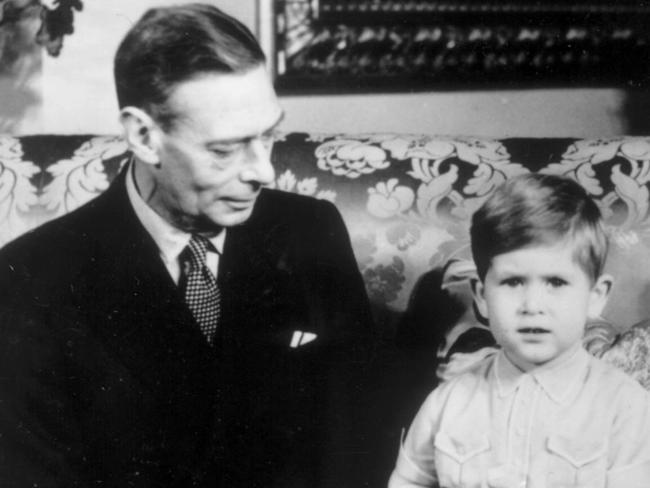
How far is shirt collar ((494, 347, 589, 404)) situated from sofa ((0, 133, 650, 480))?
0.36 ft

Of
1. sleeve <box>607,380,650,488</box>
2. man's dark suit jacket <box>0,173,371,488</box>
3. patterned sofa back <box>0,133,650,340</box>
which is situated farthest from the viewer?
patterned sofa back <box>0,133,650,340</box>

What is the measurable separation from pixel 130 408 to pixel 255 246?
224 millimetres

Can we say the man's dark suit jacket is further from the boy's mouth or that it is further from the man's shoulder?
the boy's mouth

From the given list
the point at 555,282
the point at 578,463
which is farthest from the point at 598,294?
the point at 578,463

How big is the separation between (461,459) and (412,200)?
0.37 m

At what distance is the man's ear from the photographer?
0.87 meters

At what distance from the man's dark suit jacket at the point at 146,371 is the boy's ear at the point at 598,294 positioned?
30 cm

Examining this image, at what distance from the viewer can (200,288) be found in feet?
3.02

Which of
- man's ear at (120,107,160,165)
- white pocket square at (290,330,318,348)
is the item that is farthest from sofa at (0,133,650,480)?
man's ear at (120,107,160,165)

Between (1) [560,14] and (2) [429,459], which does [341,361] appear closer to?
(2) [429,459]

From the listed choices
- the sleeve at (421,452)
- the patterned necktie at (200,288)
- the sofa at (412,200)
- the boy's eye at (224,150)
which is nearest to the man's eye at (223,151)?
the boy's eye at (224,150)

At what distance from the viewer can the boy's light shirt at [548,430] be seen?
0.80 metres

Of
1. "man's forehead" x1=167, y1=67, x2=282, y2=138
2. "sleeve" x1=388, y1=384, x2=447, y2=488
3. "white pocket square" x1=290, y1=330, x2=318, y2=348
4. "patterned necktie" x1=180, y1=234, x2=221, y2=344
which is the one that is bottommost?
"sleeve" x1=388, y1=384, x2=447, y2=488

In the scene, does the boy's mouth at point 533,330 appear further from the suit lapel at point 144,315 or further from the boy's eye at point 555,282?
the suit lapel at point 144,315
